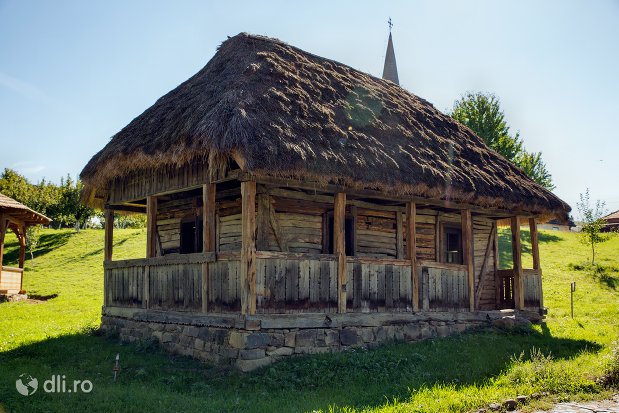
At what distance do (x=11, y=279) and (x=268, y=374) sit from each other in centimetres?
1664

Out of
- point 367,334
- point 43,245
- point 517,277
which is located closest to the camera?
point 367,334

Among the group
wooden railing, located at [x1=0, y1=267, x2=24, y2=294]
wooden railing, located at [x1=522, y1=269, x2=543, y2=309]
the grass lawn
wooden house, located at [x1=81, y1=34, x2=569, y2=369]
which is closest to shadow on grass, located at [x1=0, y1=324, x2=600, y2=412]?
the grass lawn

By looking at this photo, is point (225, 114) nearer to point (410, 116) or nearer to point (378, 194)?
point (378, 194)

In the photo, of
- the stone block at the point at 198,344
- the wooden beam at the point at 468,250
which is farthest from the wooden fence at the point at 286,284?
the stone block at the point at 198,344

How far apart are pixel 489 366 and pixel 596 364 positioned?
6.17 feet

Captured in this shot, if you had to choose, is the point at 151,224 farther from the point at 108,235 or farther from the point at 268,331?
the point at 268,331

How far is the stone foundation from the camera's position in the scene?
1001 cm

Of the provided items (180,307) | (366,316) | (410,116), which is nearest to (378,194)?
(366,316)

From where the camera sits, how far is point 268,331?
10211 millimetres

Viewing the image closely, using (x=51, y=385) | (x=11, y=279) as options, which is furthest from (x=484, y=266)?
(x=11, y=279)

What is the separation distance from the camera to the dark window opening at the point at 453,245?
16.3 metres

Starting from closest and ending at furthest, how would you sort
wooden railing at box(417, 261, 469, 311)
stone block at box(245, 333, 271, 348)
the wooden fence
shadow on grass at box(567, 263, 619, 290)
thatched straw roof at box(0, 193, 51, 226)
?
stone block at box(245, 333, 271, 348) → the wooden fence → wooden railing at box(417, 261, 469, 311) → thatched straw roof at box(0, 193, 51, 226) → shadow on grass at box(567, 263, 619, 290)

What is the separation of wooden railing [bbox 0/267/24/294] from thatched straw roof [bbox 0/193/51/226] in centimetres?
206

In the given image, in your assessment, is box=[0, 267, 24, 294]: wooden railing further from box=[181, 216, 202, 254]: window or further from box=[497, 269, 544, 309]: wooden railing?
box=[497, 269, 544, 309]: wooden railing
